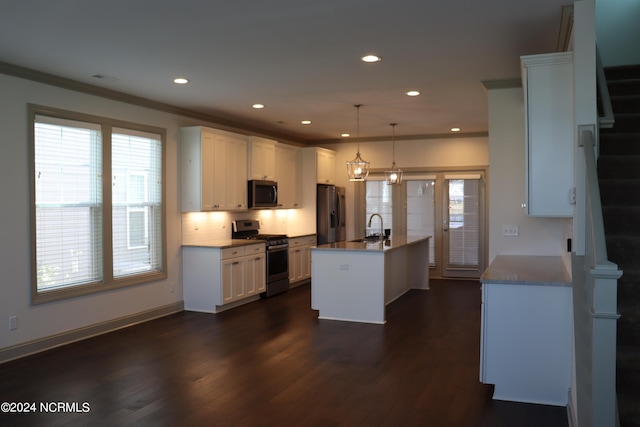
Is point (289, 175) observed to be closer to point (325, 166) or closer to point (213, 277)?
point (325, 166)

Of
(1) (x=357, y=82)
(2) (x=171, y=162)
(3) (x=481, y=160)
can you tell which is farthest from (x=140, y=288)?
(3) (x=481, y=160)

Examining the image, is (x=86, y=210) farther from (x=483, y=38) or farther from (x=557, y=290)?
(x=557, y=290)

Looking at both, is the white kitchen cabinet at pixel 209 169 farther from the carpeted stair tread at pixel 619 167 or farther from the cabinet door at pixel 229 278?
the carpeted stair tread at pixel 619 167

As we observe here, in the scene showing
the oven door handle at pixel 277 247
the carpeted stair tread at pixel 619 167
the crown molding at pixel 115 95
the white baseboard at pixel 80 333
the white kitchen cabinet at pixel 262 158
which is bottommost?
the white baseboard at pixel 80 333

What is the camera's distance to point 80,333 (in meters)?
5.36

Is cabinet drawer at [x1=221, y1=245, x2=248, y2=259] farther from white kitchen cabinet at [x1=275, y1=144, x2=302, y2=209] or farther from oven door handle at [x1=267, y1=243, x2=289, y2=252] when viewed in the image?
white kitchen cabinet at [x1=275, y1=144, x2=302, y2=209]

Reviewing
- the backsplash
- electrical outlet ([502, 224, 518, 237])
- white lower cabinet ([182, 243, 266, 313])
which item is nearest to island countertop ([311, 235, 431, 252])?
white lower cabinet ([182, 243, 266, 313])

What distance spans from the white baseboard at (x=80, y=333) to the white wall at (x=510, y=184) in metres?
3.99

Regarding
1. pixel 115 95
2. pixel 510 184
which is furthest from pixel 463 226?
pixel 115 95

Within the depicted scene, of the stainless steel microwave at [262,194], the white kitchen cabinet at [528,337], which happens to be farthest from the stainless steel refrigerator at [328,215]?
the white kitchen cabinet at [528,337]

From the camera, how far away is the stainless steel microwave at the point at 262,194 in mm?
7844

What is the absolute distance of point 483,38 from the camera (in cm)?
399

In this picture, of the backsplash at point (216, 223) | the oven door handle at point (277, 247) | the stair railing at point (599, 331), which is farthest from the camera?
the oven door handle at point (277, 247)

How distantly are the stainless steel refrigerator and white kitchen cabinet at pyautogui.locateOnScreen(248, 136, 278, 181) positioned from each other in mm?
1254
